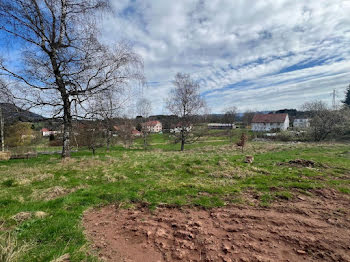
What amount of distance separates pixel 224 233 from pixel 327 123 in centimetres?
3735

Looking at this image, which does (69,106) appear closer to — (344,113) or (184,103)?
(184,103)

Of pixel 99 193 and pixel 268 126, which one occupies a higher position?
pixel 268 126

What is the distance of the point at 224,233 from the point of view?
9.42ft

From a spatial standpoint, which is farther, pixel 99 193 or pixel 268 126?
pixel 268 126

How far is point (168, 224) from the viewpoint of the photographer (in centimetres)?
319

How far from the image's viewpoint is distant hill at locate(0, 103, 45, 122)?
7.95m

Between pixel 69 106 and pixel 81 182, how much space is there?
5.67 metres

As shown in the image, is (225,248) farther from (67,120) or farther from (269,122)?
(269,122)

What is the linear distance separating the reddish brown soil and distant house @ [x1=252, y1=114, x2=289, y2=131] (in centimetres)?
6374

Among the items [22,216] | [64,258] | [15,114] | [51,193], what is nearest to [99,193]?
[51,193]

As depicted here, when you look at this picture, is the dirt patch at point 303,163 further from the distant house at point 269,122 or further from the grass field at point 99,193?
the distant house at point 269,122

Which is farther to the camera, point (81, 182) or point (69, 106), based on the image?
point (69, 106)

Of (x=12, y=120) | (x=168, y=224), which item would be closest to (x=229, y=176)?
(x=168, y=224)

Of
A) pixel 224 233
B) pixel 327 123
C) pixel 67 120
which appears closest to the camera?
pixel 224 233
